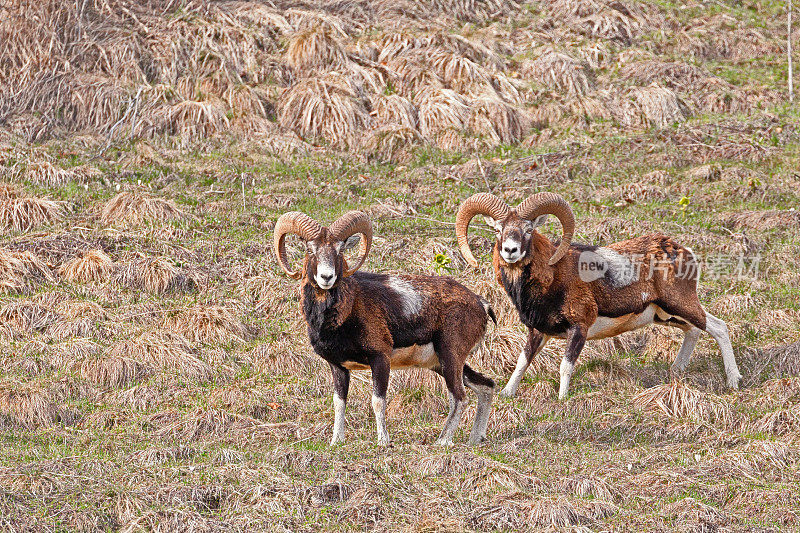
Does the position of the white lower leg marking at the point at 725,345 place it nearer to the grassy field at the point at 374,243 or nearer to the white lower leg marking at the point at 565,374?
the grassy field at the point at 374,243

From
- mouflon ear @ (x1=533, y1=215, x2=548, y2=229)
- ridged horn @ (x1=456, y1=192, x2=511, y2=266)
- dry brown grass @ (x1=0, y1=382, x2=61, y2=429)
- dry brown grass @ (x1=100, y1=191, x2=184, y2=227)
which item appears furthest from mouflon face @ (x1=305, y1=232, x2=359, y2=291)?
dry brown grass @ (x1=100, y1=191, x2=184, y2=227)

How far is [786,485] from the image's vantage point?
9.63 meters

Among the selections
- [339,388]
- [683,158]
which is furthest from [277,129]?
[339,388]

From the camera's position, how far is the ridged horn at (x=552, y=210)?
12.2 m

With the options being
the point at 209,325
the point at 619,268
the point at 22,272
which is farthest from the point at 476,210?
the point at 22,272

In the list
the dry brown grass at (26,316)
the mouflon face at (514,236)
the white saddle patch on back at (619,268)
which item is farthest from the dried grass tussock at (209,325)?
the white saddle patch on back at (619,268)

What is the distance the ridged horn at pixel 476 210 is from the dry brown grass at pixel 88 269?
489 centimetres

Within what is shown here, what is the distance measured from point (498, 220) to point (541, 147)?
24.0 ft

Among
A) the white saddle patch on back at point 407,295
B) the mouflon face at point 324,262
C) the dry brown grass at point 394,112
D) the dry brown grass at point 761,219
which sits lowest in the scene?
the white saddle patch on back at point 407,295

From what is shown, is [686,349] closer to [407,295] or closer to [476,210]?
[476,210]

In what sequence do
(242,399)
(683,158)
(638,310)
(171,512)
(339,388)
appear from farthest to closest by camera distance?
(683,158) < (638,310) < (242,399) < (339,388) < (171,512)

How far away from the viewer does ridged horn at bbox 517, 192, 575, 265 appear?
12219mm

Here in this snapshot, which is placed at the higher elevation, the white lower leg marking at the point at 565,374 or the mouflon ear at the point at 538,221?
the mouflon ear at the point at 538,221

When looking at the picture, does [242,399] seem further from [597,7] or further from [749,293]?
[597,7]
